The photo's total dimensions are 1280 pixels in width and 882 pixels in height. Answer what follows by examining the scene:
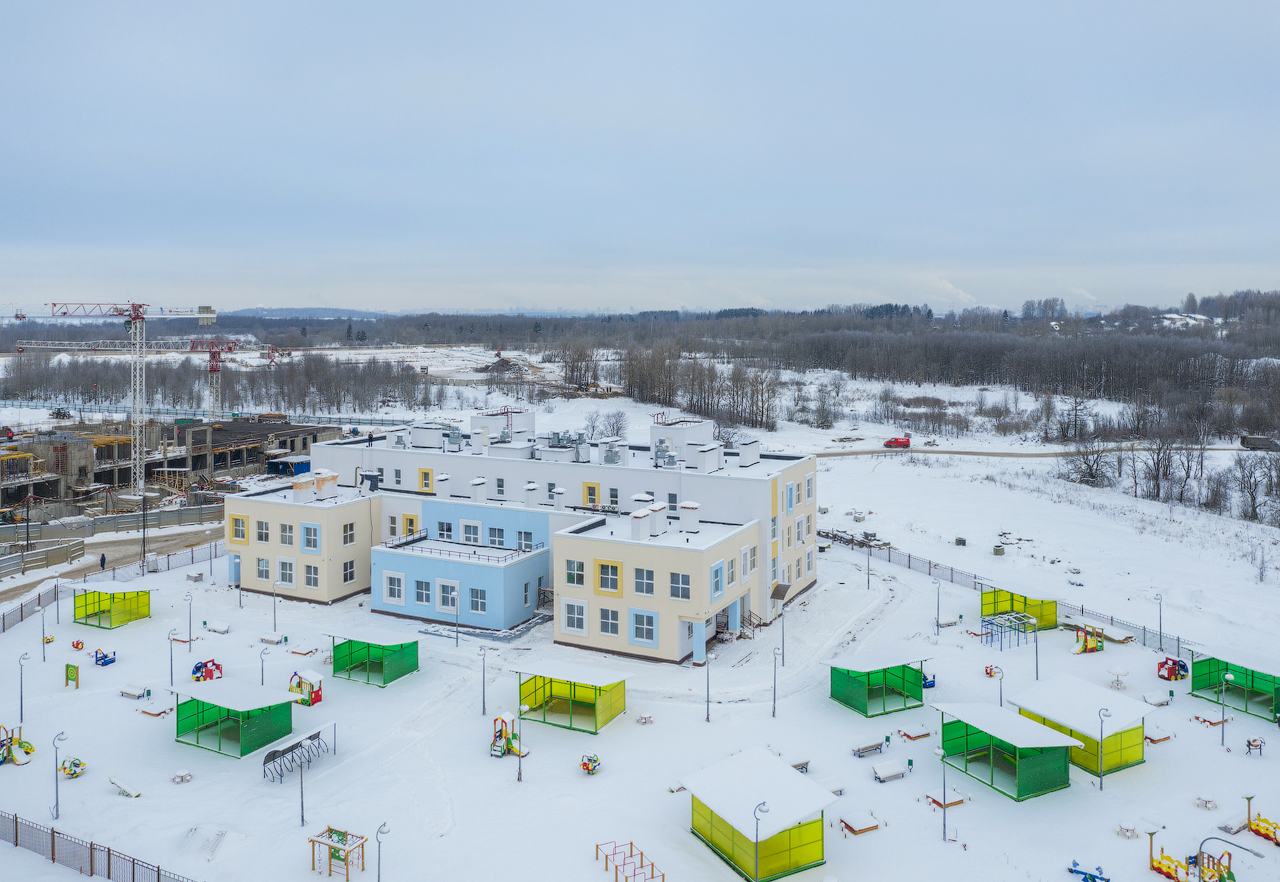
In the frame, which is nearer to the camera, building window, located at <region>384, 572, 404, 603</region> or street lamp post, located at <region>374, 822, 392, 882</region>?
street lamp post, located at <region>374, 822, 392, 882</region>

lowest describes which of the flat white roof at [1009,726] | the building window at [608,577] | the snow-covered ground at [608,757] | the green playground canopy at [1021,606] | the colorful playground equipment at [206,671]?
the snow-covered ground at [608,757]

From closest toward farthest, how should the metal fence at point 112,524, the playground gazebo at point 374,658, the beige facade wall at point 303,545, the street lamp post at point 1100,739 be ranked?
1. the street lamp post at point 1100,739
2. the playground gazebo at point 374,658
3. the beige facade wall at point 303,545
4. the metal fence at point 112,524

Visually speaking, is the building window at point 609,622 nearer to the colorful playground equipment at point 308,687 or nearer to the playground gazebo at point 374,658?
the playground gazebo at point 374,658

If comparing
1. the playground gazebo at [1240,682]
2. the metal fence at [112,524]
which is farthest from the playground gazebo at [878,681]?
the metal fence at [112,524]

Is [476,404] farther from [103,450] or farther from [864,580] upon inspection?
[864,580]

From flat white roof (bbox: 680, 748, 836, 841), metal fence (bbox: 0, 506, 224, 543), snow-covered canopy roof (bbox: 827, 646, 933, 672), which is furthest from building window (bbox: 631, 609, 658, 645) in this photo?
metal fence (bbox: 0, 506, 224, 543)

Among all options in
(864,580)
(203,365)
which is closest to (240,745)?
(864,580)

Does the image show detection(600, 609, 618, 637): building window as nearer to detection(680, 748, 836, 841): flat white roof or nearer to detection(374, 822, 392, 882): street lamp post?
detection(680, 748, 836, 841): flat white roof
